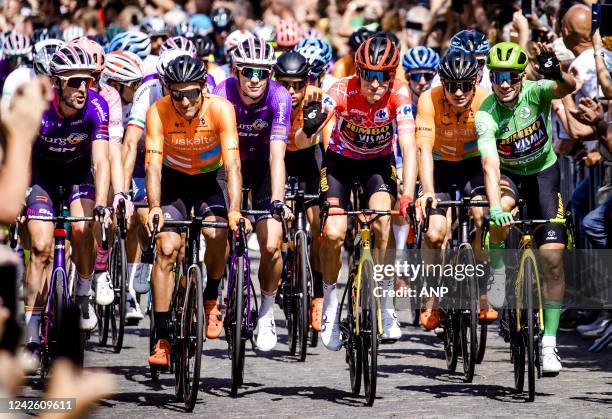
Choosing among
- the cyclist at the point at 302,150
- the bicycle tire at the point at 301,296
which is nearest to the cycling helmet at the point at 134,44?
the cyclist at the point at 302,150

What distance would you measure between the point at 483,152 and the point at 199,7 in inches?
611

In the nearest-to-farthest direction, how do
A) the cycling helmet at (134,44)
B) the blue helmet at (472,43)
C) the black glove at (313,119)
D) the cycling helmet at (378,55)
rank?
the black glove at (313,119), the cycling helmet at (378,55), the blue helmet at (472,43), the cycling helmet at (134,44)

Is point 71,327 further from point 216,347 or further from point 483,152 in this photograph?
point 216,347

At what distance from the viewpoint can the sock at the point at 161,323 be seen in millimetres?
9609

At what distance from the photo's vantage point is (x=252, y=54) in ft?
34.9

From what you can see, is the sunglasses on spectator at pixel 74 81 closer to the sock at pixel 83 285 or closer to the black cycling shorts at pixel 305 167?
the sock at pixel 83 285

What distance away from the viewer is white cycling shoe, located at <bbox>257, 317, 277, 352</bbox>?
10328mm

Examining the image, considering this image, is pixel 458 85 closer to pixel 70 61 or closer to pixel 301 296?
pixel 301 296

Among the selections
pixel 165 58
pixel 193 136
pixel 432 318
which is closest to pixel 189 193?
pixel 193 136

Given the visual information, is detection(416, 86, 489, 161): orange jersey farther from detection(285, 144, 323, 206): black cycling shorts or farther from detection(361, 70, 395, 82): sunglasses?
detection(285, 144, 323, 206): black cycling shorts

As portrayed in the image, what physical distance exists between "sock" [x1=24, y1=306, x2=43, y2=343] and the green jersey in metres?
3.43

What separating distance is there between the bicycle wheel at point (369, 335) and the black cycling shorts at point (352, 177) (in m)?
1.38

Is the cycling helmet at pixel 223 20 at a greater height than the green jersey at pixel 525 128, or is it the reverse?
the cycling helmet at pixel 223 20

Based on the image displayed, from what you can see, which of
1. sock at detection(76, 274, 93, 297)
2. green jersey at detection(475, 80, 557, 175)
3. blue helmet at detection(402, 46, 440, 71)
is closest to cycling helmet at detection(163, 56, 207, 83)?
sock at detection(76, 274, 93, 297)
